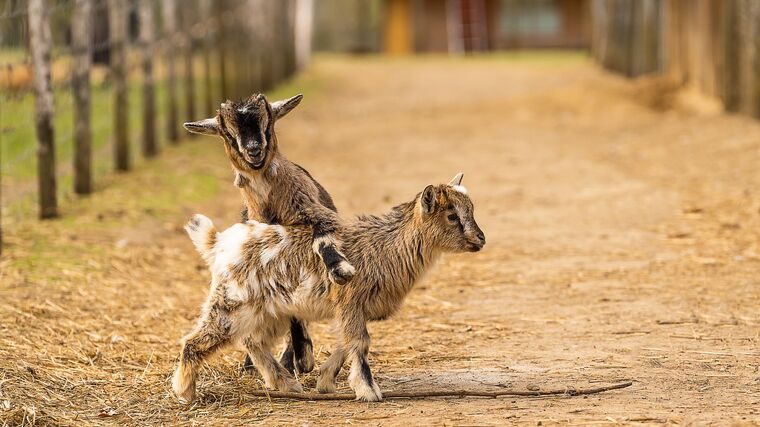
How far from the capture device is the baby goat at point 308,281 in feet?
22.8

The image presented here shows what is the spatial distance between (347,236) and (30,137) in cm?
1152

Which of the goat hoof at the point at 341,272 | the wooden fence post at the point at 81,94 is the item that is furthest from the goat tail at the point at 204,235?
the wooden fence post at the point at 81,94

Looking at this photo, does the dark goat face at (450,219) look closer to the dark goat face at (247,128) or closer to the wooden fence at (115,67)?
the dark goat face at (247,128)

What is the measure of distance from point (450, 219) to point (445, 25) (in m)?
38.2

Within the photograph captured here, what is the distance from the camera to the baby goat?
6.95m

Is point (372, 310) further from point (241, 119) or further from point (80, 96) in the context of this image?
point (80, 96)

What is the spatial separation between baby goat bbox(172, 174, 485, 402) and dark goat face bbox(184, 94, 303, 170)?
42 centimetres

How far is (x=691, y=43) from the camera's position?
70.9ft

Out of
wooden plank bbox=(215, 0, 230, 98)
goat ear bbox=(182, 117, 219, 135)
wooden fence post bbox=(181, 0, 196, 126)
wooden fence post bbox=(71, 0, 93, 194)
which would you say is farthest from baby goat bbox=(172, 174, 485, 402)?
wooden plank bbox=(215, 0, 230, 98)

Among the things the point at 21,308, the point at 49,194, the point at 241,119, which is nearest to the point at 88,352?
the point at 21,308

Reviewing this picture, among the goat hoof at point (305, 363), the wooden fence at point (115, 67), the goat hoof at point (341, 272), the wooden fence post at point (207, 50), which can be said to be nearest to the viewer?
the goat hoof at point (341, 272)

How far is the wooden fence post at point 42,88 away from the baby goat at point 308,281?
4835 millimetres

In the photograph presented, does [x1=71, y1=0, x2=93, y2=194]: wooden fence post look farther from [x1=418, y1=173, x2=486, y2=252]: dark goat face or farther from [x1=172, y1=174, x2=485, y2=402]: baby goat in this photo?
[x1=418, y1=173, x2=486, y2=252]: dark goat face

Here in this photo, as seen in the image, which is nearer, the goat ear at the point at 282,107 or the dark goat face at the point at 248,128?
the dark goat face at the point at 248,128
